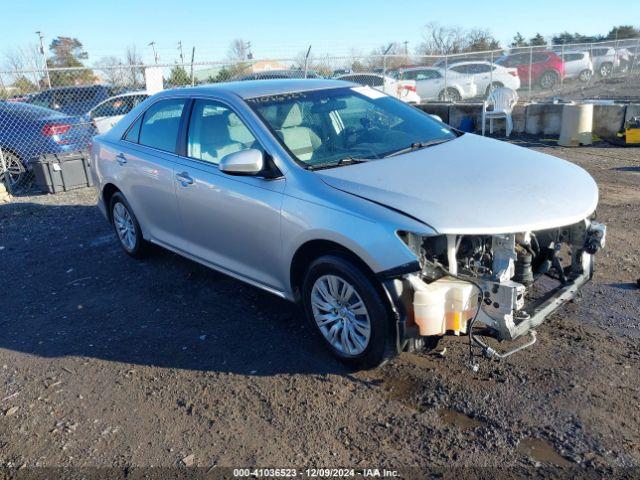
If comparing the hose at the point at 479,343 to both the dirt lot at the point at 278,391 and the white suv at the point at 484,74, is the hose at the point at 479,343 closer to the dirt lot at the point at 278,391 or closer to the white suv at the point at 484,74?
the dirt lot at the point at 278,391

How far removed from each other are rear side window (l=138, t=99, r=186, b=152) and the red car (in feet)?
55.1

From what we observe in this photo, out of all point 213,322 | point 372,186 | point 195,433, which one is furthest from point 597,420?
point 213,322

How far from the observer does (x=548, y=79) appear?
20422 mm

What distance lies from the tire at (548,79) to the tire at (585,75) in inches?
74.5

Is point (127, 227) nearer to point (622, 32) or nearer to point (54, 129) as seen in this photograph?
point (54, 129)

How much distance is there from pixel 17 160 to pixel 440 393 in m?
9.73

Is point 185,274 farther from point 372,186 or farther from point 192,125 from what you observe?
point 372,186

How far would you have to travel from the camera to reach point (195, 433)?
3.30 m

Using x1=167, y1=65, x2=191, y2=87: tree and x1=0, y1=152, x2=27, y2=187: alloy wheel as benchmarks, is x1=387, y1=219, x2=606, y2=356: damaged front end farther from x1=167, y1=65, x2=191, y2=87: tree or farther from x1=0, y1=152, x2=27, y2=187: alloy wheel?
x1=167, y1=65, x2=191, y2=87: tree

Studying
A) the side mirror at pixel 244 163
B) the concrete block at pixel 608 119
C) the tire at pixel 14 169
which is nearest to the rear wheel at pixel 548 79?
the concrete block at pixel 608 119

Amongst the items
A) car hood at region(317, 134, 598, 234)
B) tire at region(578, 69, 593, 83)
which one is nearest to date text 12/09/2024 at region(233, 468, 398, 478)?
car hood at region(317, 134, 598, 234)

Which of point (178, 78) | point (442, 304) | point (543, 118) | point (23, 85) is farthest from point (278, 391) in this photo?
point (178, 78)

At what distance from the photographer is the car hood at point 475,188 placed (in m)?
3.24

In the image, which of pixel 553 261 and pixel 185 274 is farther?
pixel 185 274
